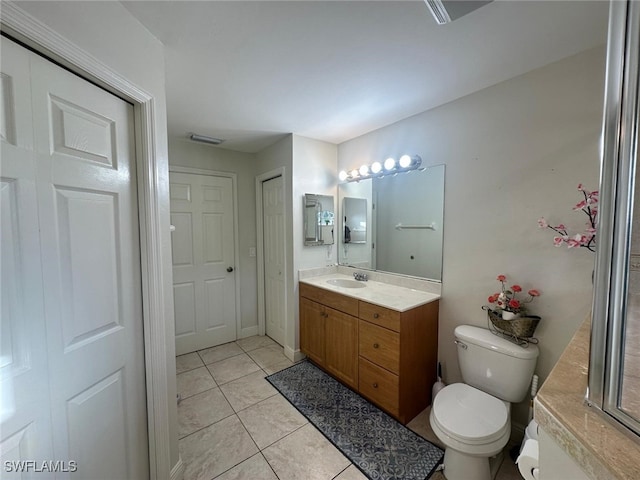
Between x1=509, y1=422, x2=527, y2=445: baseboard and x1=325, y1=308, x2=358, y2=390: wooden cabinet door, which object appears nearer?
x1=509, y1=422, x2=527, y2=445: baseboard

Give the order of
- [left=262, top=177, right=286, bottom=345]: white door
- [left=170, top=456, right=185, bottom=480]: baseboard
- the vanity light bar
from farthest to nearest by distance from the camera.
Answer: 1. [left=262, top=177, right=286, bottom=345]: white door
2. the vanity light bar
3. [left=170, top=456, right=185, bottom=480]: baseboard

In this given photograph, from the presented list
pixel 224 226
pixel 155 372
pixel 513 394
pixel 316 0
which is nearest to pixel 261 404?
pixel 155 372

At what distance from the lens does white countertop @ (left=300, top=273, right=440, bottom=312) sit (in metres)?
1.78

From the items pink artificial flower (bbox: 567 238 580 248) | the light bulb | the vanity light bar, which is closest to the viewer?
pink artificial flower (bbox: 567 238 580 248)

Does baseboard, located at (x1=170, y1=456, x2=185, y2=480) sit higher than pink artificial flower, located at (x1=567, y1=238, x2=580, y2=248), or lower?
lower

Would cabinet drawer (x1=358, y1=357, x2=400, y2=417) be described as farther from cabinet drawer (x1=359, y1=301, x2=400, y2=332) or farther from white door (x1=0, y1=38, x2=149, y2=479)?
white door (x1=0, y1=38, x2=149, y2=479)

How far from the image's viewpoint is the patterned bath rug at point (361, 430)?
4.77 feet

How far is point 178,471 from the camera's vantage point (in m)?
1.36

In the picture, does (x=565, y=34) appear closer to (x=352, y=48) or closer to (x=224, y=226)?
(x=352, y=48)

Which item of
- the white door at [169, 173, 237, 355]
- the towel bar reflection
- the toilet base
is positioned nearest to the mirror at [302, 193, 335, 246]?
the towel bar reflection

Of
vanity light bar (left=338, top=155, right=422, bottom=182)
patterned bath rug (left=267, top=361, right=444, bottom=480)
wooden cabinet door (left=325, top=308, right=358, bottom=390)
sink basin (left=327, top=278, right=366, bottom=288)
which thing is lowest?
patterned bath rug (left=267, top=361, right=444, bottom=480)

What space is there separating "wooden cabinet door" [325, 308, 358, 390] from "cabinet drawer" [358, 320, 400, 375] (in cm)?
8

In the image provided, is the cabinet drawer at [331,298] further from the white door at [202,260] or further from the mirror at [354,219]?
the white door at [202,260]

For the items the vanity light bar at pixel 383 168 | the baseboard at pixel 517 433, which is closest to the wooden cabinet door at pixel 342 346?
the baseboard at pixel 517 433
